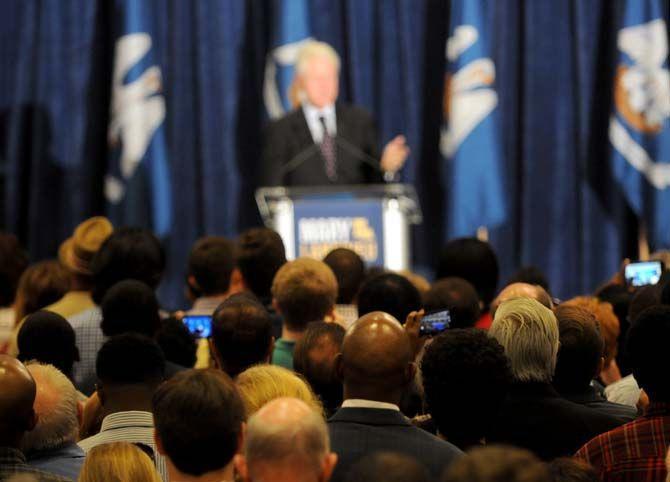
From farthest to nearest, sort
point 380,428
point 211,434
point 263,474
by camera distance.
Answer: point 380,428 < point 211,434 < point 263,474

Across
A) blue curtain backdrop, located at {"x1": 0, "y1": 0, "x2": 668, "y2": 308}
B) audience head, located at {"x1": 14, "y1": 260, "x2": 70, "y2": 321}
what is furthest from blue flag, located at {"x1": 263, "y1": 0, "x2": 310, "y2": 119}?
audience head, located at {"x1": 14, "y1": 260, "x2": 70, "y2": 321}

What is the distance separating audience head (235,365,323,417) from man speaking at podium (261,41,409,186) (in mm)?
5408

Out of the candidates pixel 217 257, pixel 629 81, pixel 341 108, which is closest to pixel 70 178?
pixel 341 108

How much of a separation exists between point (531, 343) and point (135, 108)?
6.82 metres

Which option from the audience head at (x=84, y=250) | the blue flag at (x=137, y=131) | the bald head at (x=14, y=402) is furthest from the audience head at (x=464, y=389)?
the blue flag at (x=137, y=131)

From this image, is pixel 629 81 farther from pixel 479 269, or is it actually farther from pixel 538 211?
pixel 479 269

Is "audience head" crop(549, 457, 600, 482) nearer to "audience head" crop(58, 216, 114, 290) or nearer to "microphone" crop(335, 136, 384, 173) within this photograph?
"audience head" crop(58, 216, 114, 290)

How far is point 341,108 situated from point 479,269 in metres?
3.67

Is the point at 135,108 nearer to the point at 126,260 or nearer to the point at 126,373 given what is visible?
the point at 126,260

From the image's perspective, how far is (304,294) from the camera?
14.5 ft

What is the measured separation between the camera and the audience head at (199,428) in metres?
2.77

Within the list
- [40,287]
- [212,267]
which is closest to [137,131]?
[40,287]

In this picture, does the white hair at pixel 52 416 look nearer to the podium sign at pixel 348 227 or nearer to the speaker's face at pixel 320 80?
the podium sign at pixel 348 227

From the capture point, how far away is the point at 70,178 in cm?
1005
